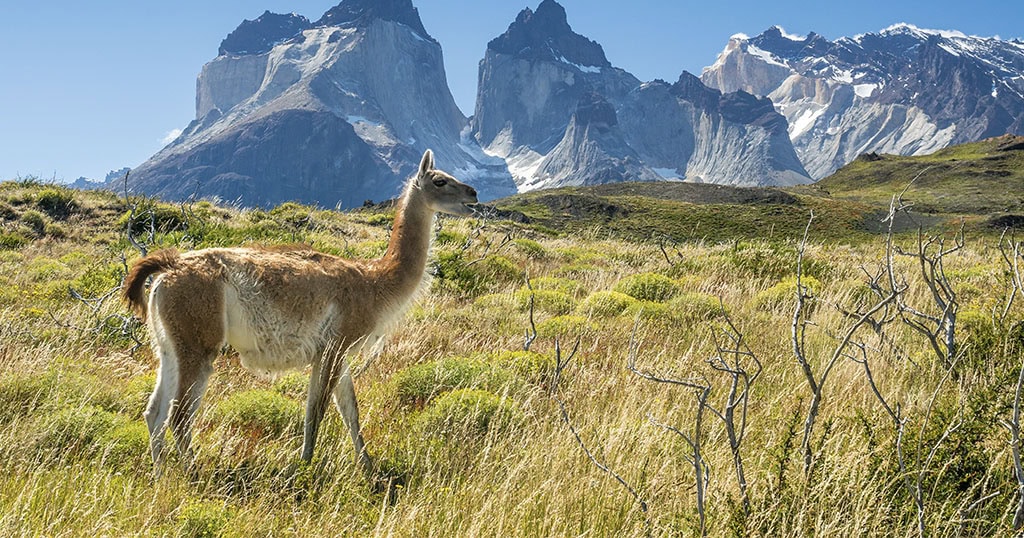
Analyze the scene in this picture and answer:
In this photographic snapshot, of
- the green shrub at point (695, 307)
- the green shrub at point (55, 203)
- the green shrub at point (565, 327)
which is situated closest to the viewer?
the green shrub at point (565, 327)

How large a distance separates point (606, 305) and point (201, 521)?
6.46 metres

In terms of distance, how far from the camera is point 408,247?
5453 mm

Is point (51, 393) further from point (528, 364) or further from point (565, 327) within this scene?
point (565, 327)

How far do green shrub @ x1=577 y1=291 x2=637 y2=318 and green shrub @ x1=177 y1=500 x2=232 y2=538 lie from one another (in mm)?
6021

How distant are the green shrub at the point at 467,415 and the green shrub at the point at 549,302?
435cm

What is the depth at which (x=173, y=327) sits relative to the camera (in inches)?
159

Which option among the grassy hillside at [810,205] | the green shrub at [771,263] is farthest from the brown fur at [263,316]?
the grassy hillside at [810,205]

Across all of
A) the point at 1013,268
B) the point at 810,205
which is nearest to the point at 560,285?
the point at 1013,268

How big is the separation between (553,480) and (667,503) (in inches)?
24.7

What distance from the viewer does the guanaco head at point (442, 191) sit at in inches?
236

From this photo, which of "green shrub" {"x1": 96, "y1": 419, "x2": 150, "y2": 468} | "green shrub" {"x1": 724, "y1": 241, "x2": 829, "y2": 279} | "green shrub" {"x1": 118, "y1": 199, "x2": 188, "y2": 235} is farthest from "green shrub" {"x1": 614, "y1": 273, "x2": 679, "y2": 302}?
"green shrub" {"x1": 118, "y1": 199, "x2": 188, "y2": 235}

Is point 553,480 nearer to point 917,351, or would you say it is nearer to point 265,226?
point 917,351

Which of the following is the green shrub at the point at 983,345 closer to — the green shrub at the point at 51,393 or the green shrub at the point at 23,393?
the green shrub at the point at 51,393

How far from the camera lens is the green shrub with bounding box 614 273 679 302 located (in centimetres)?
1009
